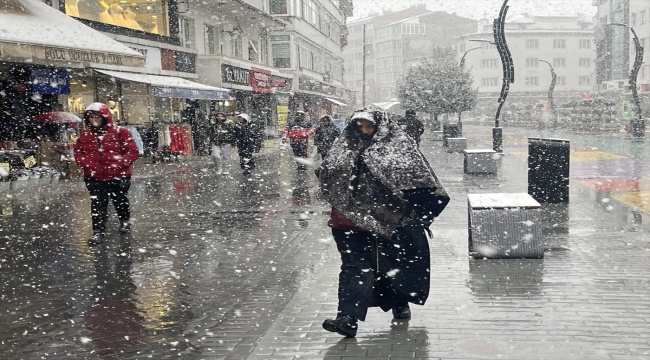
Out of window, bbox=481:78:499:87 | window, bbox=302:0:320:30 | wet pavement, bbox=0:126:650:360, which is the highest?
window, bbox=302:0:320:30

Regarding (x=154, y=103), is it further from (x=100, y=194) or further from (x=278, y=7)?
(x=278, y=7)

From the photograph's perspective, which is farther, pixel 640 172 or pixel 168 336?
pixel 640 172

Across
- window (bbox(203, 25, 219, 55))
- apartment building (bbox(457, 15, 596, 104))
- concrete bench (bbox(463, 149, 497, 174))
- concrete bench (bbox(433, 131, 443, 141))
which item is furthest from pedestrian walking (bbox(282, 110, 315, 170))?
apartment building (bbox(457, 15, 596, 104))

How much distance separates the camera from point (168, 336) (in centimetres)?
484

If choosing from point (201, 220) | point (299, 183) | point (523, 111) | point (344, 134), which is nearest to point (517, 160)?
point (299, 183)

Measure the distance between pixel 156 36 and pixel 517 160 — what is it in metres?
13.3

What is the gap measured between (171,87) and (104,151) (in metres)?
13.2

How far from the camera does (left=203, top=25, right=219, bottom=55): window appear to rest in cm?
3009

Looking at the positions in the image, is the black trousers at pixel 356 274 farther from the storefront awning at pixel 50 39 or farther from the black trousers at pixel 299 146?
the black trousers at pixel 299 146

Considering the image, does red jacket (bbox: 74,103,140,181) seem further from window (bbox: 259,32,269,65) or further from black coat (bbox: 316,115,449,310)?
window (bbox: 259,32,269,65)

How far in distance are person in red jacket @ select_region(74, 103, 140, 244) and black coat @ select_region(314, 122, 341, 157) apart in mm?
8554

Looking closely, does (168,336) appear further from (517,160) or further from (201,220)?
(517,160)

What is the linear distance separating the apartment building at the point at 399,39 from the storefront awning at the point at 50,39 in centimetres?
9807

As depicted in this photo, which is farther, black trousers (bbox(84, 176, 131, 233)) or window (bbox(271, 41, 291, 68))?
window (bbox(271, 41, 291, 68))
